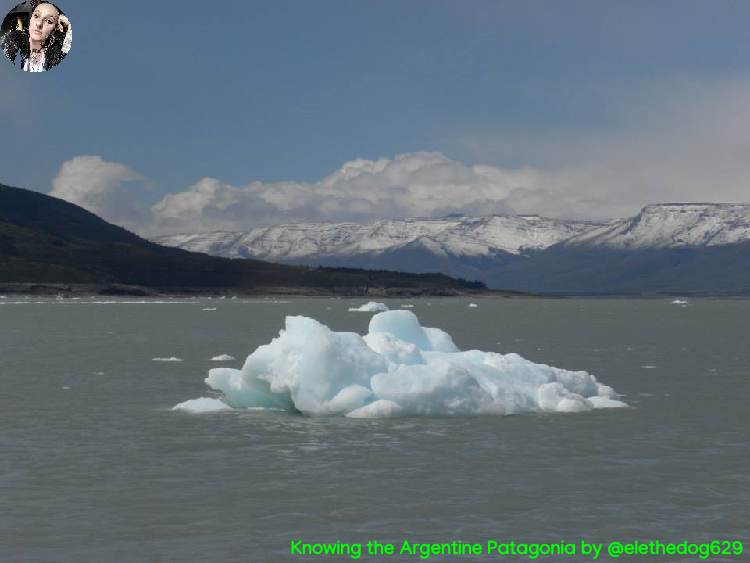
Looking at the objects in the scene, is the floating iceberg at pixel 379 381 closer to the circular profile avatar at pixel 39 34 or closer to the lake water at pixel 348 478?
the lake water at pixel 348 478

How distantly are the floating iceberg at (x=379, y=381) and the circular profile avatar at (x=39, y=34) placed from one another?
31.7 feet

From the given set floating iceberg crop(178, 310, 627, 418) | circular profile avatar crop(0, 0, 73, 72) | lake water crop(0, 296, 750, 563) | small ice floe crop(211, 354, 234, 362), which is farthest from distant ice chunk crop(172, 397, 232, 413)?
small ice floe crop(211, 354, 234, 362)

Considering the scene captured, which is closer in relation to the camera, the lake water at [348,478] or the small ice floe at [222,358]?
the lake water at [348,478]

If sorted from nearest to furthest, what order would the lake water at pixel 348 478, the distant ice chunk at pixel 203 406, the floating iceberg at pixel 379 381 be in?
the lake water at pixel 348 478
the floating iceberg at pixel 379 381
the distant ice chunk at pixel 203 406

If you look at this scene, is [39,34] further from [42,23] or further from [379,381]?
[379,381]

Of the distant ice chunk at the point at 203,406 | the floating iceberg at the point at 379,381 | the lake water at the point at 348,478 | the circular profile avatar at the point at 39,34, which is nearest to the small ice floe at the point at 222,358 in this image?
the lake water at the point at 348,478

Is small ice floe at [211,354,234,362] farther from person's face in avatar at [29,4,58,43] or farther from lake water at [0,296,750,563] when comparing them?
person's face in avatar at [29,4,58,43]

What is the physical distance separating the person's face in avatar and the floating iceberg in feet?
32.7

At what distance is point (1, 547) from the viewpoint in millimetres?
12945

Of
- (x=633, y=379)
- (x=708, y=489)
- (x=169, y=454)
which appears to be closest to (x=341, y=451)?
(x=169, y=454)

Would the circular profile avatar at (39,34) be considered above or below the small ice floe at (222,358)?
above

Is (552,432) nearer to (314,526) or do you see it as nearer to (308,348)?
(308,348)

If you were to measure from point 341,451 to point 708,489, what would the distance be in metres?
7.33

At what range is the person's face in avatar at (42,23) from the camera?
18.0m
